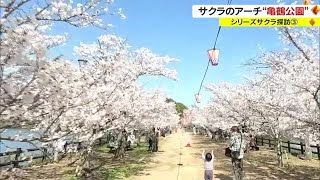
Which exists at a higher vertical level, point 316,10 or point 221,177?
point 316,10

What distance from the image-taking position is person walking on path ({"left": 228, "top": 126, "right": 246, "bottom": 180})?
1383 cm

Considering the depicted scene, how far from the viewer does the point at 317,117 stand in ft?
42.2

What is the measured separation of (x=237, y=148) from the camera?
1405cm

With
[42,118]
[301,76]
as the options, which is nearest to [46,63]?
[42,118]

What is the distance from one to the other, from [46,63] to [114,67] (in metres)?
6.75

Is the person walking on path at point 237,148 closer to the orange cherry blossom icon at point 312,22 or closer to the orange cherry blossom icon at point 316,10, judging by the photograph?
the orange cherry blossom icon at point 312,22

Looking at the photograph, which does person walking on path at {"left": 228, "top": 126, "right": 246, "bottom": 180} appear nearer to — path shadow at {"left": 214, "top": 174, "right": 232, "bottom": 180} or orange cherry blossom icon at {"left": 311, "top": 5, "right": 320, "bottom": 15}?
path shadow at {"left": 214, "top": 174, "right": 232, "bottom": 180}

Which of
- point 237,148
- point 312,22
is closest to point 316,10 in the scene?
point 312,22

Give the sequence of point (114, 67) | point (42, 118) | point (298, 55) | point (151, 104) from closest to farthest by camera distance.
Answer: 1. point (42, 118)
2. point (114, 67)
3. point (298, 55)
4. point (151, 104)

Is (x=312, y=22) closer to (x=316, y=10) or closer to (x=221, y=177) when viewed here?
(x=316, y=10)

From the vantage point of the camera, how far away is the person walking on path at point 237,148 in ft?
45.4

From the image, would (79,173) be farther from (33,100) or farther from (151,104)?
(33,100)

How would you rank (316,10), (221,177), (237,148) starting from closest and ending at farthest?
(316,10)
(237,148)
(221,177)

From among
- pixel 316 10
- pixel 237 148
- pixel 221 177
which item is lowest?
pixel 221 177
